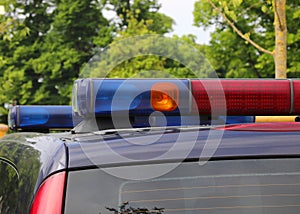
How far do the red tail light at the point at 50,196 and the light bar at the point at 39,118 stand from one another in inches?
97.1

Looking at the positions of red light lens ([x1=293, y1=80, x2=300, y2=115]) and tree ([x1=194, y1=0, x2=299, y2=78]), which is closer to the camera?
red light lens ([x1=293, y1=80, x2=300, y2=115])

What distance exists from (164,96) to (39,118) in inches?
73.3

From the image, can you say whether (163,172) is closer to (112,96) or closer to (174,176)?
(174,176)

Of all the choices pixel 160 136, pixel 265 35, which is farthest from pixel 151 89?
pixel 265 35

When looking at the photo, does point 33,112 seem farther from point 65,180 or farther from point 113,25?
point 113,25

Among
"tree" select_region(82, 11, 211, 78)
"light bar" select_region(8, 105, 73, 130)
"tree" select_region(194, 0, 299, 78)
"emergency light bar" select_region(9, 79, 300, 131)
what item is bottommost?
"light bar" select_region(8, 105, 73, 130)

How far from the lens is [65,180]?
6.24 ft

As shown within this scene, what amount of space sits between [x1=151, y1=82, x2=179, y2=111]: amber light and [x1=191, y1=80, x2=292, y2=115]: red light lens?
0.34ft

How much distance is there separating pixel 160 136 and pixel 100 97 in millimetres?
815

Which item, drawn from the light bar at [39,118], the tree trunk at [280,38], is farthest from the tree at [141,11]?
the light bar at [39,118]

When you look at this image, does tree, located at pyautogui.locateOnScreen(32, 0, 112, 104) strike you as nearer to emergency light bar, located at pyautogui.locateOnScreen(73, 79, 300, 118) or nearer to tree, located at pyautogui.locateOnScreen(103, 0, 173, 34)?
tree, located at pyautogui.locateOnScreen(103, 0, 173, 34)

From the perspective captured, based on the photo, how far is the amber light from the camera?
2.70m

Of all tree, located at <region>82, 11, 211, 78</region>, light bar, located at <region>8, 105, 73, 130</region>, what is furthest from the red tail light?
light bar, located at <region>8, 105, 73, 130</region>

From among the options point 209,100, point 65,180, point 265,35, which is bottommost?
point 65,180
